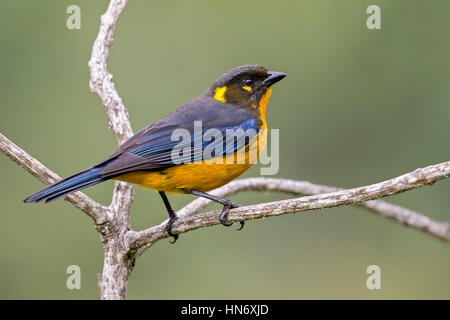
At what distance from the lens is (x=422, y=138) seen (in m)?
7.66

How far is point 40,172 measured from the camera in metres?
4.26

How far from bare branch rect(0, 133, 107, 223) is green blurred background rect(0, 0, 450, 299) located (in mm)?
3009

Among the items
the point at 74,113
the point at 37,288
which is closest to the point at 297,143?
the point at 74,113

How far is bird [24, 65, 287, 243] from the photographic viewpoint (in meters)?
4.50

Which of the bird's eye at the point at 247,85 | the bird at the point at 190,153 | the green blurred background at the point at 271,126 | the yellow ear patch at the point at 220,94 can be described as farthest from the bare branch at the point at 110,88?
the green blurred background at the point at 271,126

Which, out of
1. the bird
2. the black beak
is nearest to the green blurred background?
the black beak

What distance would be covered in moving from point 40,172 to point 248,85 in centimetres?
219

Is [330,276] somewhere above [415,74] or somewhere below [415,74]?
below

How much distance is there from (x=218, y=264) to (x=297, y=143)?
177cm

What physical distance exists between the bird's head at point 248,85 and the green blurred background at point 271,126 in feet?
6.56

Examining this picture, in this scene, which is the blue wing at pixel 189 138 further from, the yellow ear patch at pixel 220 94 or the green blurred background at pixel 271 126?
the green blurred background at pixel 271 126

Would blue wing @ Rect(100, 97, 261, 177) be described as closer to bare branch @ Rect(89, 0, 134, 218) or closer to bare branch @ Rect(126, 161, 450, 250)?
bare branch @ Rect(89, 0, 134, 218)

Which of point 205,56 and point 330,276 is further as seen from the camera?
point 205,56
